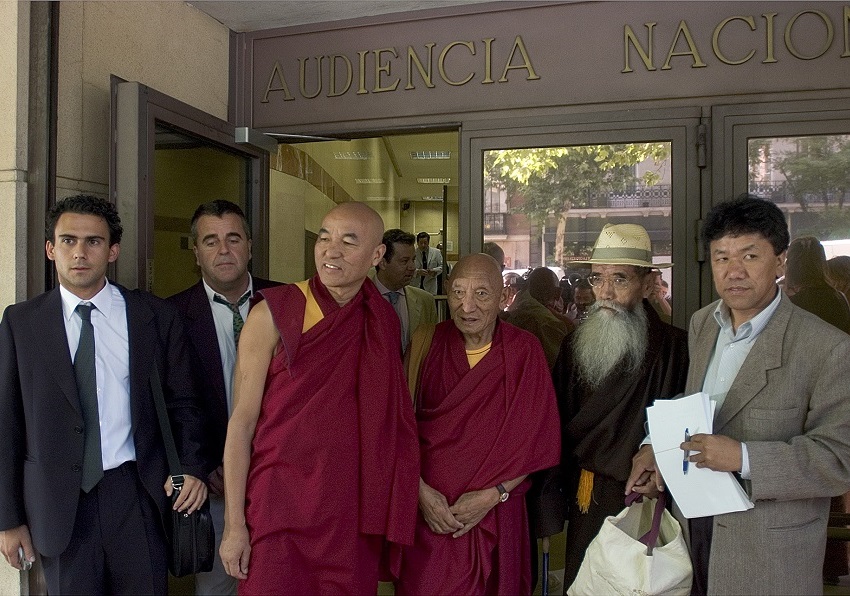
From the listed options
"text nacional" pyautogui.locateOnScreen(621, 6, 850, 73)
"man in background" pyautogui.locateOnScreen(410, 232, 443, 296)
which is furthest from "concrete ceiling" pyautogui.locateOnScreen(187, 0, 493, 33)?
"man in background" pyautogui.locateOnScreen(410, 232, 443, 296)

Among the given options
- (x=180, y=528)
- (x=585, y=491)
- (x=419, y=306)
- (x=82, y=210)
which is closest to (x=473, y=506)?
(x=585, y=491)

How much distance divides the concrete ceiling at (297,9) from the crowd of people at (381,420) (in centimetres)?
133

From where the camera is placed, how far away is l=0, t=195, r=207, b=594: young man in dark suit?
236 cm

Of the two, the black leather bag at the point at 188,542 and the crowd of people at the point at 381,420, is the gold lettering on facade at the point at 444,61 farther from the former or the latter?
the black leather bag at the point at 188,542

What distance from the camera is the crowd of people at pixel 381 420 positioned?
85.7 inches

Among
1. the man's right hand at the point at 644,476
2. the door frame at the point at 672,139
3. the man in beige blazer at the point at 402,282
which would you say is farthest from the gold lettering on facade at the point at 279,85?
the man's right hand at the point at 644,476

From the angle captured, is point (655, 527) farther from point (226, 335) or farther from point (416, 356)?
point (226, 335)

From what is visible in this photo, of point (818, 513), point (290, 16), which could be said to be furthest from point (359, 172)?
point (818, 513)

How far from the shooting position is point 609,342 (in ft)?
9.23

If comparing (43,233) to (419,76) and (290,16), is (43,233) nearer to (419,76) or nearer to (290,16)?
(290,16)

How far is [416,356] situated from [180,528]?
1.08 meters

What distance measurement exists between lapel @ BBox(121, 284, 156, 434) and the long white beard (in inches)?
65.1

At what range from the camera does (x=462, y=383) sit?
2762 millimetres

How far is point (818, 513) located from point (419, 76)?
2730 mm
